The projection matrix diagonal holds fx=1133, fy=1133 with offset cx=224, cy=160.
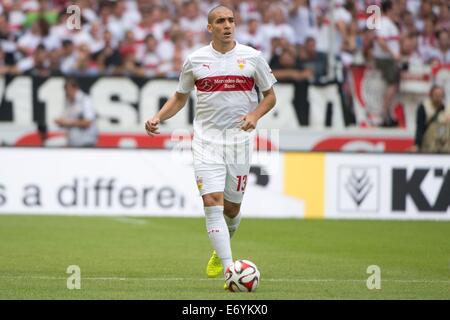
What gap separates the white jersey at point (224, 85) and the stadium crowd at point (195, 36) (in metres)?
12.3

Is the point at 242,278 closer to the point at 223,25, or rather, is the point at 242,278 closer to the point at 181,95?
the point at 181,95

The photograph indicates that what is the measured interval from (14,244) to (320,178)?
7494 millimetres

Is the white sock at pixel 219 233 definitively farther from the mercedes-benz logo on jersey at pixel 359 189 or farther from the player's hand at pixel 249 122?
the mercedes-benz logo on jersey at pixel 359 189

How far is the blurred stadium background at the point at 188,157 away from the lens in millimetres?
14766

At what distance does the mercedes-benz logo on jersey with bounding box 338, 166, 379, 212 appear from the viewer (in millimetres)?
20797

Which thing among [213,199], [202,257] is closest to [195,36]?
[202,257]

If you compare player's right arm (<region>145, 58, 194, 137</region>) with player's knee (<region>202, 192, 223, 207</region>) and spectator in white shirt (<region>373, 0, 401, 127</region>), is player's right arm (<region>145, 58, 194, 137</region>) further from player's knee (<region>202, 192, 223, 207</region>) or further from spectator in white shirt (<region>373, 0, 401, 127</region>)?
spectator in white shirt (<region>373, 0, 401, 127</region>)

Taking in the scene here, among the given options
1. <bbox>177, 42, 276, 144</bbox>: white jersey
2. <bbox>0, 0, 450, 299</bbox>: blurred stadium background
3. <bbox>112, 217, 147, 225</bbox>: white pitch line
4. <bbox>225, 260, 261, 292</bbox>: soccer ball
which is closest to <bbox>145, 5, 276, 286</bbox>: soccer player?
<bbox>177, 42, 276, 144</bbox>: white jersey

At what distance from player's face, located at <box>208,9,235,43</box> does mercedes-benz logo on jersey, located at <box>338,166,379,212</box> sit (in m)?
10.2

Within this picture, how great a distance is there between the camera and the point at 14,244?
49.4ft

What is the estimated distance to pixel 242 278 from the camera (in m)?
10.0

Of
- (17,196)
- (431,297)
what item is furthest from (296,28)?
(431,297)

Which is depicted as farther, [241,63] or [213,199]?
[241,63]

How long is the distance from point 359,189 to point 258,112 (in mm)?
10269
